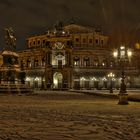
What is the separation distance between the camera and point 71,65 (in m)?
114

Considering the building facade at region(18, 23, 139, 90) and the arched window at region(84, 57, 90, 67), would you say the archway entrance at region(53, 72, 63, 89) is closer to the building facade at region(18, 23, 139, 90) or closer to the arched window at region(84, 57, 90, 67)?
the building facade at region(18, 23, 139, 90)

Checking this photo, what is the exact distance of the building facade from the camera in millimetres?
113500

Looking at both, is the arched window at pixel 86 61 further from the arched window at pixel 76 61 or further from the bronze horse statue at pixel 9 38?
the bronze horse statue at pixel 9 38

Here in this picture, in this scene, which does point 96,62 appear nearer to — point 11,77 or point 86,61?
point 86,61

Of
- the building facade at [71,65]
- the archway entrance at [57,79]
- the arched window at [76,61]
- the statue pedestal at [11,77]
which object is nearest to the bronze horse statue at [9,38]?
the statue pedestal at [11,77]

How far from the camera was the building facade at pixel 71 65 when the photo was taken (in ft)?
372

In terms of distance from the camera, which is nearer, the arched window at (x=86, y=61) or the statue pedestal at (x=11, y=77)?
the statue pedestal at (x=11, y=77)

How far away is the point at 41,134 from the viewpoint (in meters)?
12.8

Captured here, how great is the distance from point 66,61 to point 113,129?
100230 millimetres

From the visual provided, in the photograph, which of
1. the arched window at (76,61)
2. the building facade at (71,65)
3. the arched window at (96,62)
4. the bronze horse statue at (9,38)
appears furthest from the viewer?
the arched window at (96,62)

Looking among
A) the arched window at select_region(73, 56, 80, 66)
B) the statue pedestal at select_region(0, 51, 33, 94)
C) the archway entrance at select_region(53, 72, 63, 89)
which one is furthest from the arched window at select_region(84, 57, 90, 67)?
the statue pedestal at select_region(0, 51, 33, 94)

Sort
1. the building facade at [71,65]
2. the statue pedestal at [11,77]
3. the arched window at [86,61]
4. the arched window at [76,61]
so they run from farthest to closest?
1. the arched window at [86,61]
2. the arched window at [76,61]
3. the building facade at [71,65]
4. the statue pedestal at [11,77]

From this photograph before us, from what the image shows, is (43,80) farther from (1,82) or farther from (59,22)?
(1,82)

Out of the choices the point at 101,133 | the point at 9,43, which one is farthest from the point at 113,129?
the point at 9,43
